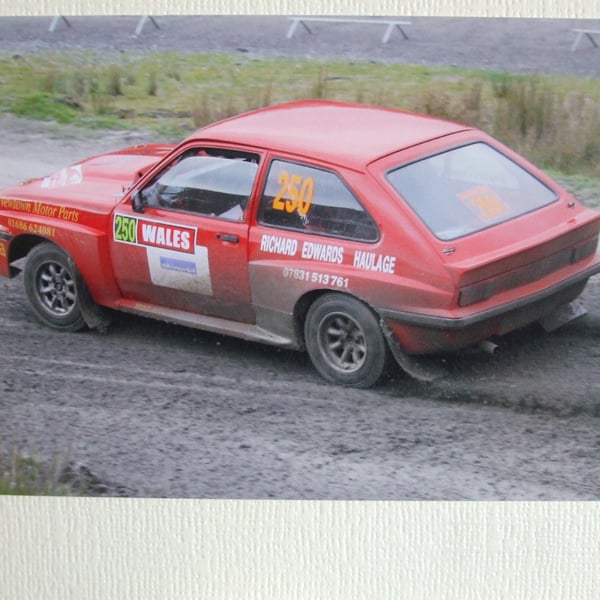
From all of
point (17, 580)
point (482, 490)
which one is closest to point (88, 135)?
point (17, 580)

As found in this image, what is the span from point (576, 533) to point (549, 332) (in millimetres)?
804

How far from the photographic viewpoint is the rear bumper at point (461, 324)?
4.79 m

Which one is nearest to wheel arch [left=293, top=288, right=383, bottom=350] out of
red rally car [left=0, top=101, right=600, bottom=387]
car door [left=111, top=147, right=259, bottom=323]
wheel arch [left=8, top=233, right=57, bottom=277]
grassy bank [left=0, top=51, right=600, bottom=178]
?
red rally car [left=0, top=101, right=600, bottom=387]

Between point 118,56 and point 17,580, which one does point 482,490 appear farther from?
point 118,56

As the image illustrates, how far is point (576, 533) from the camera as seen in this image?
464 centimetres

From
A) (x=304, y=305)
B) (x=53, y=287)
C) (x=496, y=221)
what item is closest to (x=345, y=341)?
(x=304, y=305)

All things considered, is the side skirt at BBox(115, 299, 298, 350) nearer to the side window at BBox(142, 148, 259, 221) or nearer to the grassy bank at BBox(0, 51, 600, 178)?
the side window at BBox(142, 148, 259, 221)

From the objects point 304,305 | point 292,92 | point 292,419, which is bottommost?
point 292,419

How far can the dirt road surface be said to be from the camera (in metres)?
4.64

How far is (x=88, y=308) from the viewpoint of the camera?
5.49 metres

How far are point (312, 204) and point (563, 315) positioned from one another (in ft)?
3.29

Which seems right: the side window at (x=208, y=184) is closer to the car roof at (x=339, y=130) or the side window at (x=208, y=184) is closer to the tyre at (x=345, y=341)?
the car roof at (x=339, y=130)

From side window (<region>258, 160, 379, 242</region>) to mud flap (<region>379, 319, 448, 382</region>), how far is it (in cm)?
38

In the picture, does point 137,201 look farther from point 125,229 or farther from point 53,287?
point 53,287
